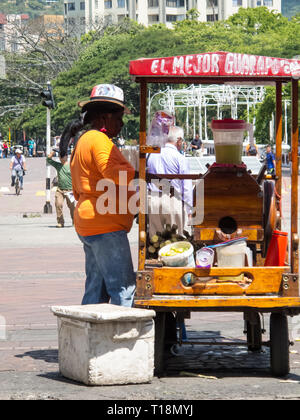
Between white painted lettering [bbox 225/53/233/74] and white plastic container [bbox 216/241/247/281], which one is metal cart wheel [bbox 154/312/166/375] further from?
white painted lettering [bbox 225/53/233/74]

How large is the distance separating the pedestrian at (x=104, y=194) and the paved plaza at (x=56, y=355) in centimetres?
75

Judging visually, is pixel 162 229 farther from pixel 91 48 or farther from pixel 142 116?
pixel 91 48

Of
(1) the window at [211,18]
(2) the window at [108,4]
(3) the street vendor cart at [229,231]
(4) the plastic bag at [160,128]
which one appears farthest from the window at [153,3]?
(3) the street vendor cart at [229,231]

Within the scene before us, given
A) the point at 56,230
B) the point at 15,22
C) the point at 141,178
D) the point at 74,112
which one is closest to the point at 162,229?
the point at 141,178

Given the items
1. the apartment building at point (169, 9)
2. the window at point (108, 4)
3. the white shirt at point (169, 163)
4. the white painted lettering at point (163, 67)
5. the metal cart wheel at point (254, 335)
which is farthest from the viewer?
the window at point (108, 4)

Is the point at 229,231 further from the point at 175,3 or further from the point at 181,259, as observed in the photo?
the point at 175,3

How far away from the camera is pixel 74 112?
230 ft

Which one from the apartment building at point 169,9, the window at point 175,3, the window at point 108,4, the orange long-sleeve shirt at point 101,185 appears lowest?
the orange long-sleeve shirt at point 101,185

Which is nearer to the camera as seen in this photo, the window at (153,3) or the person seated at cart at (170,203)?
the person seated at cart at (170,203)

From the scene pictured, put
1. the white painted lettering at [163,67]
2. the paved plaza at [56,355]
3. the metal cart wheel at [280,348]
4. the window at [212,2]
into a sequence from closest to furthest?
the paved plaza at [56,355]
the white painted lettering at [163,67]
the metal cart wheel at [280,348]
the window at [212,2]

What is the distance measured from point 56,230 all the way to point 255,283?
12783 mm

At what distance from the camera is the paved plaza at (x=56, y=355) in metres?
6.10

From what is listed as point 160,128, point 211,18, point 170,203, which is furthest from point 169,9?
point 170,203

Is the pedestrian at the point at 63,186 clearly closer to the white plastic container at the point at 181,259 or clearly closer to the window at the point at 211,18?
the white plastic container at the point at 181,259
